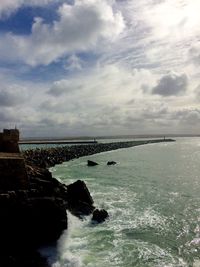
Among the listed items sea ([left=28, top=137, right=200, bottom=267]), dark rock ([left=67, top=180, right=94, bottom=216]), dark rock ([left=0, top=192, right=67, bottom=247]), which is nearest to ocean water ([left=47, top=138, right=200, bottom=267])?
sea ([left=28, top=137, right=200, bottom=267])

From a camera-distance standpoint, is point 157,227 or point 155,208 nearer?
point 157,227

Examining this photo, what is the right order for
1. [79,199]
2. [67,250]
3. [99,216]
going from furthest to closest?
[79,199], [99,216], [67,250]

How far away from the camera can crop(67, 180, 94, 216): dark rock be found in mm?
28531

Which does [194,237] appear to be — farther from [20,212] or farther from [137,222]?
[20,212]

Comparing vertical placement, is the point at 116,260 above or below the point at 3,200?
below

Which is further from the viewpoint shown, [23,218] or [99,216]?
[99,216]

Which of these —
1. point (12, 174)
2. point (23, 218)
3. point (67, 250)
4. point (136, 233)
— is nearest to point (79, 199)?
point (136, 233)

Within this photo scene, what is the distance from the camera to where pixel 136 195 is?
3694cm

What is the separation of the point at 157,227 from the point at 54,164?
44.6m

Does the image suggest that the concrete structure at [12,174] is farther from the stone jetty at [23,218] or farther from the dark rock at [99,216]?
the dark rock at [99,216]

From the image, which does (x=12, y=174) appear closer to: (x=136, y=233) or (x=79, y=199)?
(x=136, y=233)

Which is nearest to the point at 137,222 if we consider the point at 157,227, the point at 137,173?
the point at 157,227

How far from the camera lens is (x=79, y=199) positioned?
30.3 metres

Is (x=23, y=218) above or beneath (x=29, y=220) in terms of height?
above
